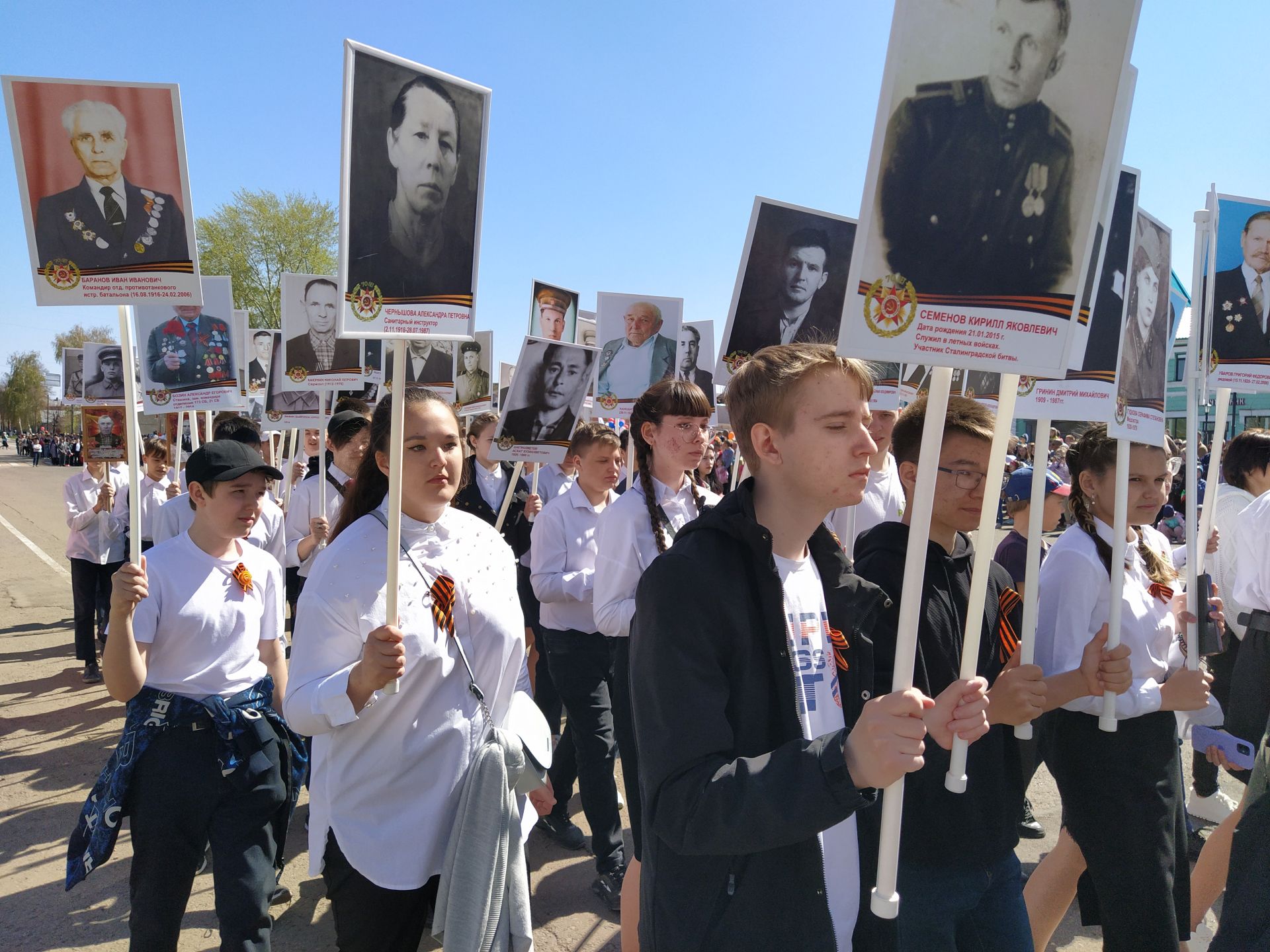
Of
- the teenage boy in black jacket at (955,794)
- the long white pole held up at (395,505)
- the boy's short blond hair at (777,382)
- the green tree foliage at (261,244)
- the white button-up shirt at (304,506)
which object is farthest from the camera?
the green tree foliage at (261,244)

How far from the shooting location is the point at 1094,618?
2898 millimetres

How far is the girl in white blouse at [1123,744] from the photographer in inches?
106

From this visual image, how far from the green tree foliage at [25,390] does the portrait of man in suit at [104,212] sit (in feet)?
374

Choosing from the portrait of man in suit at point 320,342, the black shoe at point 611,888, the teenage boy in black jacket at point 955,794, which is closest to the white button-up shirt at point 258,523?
the portrait of man in suit at point 320,342

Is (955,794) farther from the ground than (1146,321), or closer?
closer

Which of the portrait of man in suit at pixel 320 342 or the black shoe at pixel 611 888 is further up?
the portrait of man in suit at pixel 320 342

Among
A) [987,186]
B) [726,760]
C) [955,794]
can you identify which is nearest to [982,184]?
[987,186]

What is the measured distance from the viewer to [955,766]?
194cm

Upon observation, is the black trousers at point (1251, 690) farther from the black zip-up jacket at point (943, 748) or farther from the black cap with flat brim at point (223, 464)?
the black cap with flat brim at point (223, 464)

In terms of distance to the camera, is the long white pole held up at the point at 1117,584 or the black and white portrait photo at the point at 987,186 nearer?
the black and white portrait photo at the point at 987,186

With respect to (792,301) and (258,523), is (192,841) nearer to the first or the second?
(258,523)

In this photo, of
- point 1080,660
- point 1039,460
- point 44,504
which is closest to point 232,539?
point 1039,460

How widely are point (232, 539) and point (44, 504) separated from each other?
27485 mm

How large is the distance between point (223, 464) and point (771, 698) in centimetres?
230
